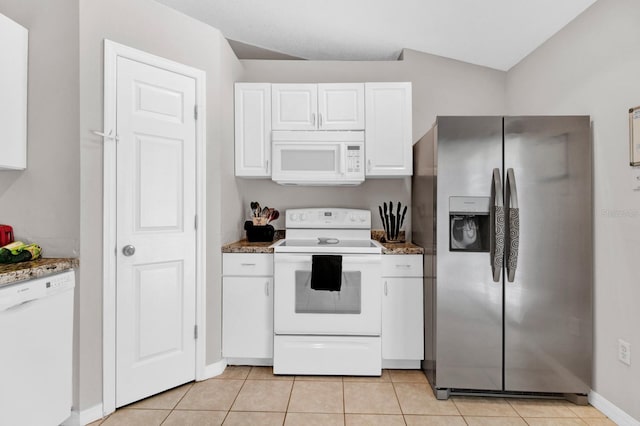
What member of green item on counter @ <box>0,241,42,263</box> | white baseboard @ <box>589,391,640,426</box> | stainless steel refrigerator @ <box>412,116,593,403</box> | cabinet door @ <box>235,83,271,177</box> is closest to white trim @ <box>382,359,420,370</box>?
stainless steel refrigerator @ <box>412,116,593,403</box>

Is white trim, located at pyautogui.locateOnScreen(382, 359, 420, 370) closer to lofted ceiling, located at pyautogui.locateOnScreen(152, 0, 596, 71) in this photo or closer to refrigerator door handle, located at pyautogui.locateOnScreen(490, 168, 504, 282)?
refrigerator door handle, located at pyautogui.locateOnScreen(490, 168, 504, 282)

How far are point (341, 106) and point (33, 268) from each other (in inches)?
89.4

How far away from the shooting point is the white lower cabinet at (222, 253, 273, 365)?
95.7 inches

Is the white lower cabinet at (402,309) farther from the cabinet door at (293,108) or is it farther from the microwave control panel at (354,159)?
the cabinet door at (293,108)

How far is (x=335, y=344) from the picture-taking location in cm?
235

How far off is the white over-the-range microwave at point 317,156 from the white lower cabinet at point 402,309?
31.2 inches

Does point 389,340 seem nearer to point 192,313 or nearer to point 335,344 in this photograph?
point 335,344

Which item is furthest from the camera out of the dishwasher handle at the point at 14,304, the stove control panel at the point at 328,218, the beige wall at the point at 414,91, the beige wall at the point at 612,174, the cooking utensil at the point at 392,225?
the beige wall at the point at 414,91

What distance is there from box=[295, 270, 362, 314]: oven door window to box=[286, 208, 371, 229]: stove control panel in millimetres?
667

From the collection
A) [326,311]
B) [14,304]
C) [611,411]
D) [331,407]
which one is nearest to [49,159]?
[14,304]

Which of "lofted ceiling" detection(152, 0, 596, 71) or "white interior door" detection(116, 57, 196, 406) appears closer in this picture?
"white interior door" detection(116, 57, 196, 406)

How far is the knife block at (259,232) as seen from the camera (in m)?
2.75

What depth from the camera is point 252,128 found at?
2.75 m

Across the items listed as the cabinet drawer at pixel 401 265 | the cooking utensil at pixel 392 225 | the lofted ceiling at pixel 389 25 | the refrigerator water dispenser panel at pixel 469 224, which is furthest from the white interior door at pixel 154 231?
the refrigerator water dispenser panel at pixel 469 224
